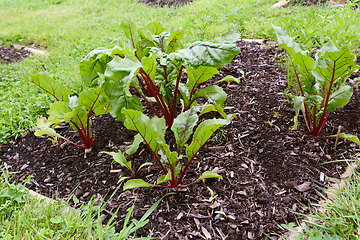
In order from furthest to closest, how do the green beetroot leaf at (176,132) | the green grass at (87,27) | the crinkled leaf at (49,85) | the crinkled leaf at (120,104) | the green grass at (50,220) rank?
the green grass at (87,27)
the crinkled leaf at (49,85)
the crinkled leaf at (120,104)
the green beetroot leaf at (176,132)
the green grass at (50,220)

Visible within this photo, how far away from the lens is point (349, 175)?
1.60 m

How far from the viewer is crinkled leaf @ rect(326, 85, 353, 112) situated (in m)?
1.72

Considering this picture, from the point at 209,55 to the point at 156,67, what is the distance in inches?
19.6

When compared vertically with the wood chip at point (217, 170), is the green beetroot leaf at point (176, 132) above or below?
above

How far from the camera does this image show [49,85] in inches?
78.5

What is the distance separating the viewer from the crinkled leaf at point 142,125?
1458 mm

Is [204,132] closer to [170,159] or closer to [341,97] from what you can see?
[170,159]

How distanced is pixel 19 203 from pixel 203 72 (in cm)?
156

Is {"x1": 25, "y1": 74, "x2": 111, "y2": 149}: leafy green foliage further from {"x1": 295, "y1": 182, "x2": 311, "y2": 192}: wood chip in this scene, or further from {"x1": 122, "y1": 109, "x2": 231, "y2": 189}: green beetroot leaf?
{"x1": 295, "y1": 182, "x2": 311, "y2": 192}: wood chip

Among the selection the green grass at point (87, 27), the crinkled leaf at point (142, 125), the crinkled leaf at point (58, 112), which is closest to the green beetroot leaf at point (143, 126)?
the crinkled leaf at point (142, 125)

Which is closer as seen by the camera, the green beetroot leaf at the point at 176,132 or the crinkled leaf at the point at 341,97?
the green beetroot leaf at the point at 176,132

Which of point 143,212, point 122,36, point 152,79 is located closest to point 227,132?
point 152,79

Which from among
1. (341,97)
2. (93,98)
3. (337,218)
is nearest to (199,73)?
(93,98)

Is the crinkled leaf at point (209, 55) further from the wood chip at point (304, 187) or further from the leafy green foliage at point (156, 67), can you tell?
the wood chip at point (304, 187)
